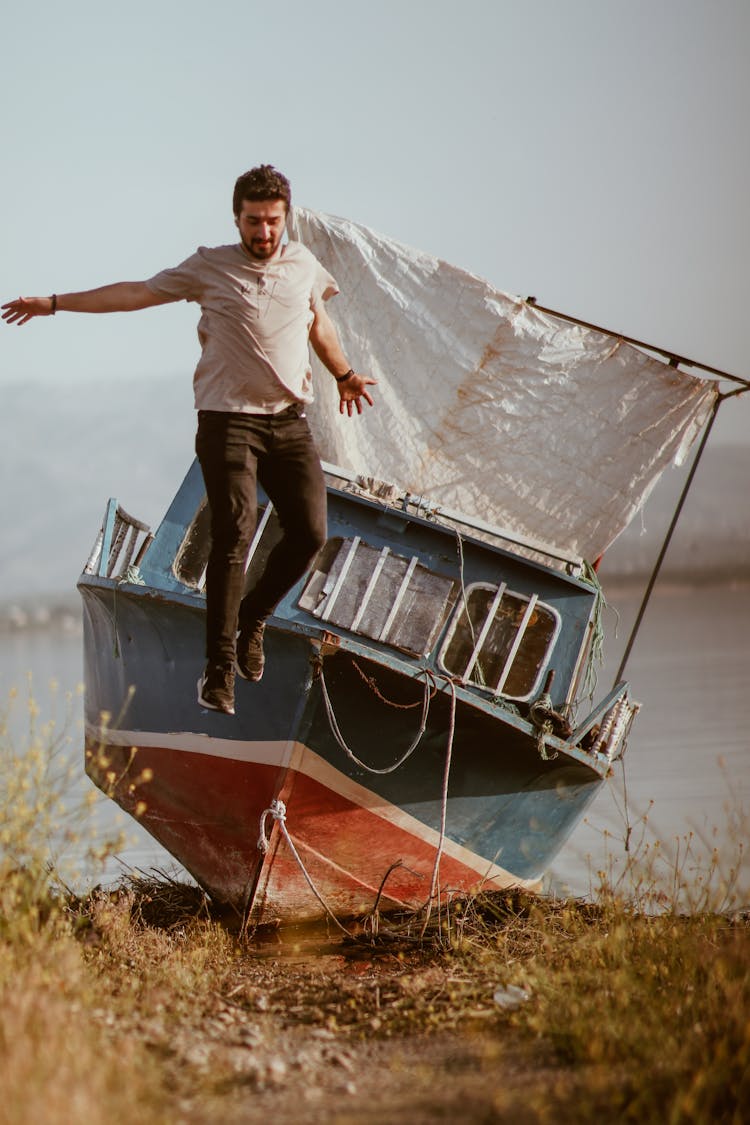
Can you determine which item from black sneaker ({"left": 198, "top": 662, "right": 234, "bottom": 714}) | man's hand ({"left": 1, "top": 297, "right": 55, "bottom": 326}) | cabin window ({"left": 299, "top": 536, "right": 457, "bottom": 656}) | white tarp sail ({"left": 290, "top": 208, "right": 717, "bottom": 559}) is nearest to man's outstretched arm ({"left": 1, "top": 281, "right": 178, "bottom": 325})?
man's hand ({"left": 1, "top": 297, "right": 55, "bottom": 326})

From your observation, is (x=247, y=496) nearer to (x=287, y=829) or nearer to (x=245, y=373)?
(x=245, y=373)

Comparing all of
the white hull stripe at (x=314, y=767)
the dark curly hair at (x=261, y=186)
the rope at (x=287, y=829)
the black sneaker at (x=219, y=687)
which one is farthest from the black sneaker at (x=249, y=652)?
the dark curly hair at (x=261, y=186)

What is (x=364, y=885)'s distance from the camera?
834 cm

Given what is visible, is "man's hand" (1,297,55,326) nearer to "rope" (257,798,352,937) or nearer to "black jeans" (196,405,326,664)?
"black jeans" (196,405,326,664)

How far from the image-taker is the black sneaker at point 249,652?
6309 mm

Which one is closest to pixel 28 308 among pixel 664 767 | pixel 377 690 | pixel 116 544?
pixel 377 690

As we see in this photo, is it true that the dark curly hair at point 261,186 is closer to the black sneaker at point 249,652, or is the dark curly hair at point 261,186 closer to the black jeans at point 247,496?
the black jeans at point 247,496

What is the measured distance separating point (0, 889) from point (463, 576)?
Result: 160 inches

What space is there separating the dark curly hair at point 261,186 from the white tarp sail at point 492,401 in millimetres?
5139

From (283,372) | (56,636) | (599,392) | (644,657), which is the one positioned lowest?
(56,636)

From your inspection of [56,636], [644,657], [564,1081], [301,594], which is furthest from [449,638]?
[56,636]

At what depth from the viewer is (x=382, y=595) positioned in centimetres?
884

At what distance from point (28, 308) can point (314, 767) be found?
3449mm

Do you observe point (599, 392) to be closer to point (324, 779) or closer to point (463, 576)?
point (463, 576)
